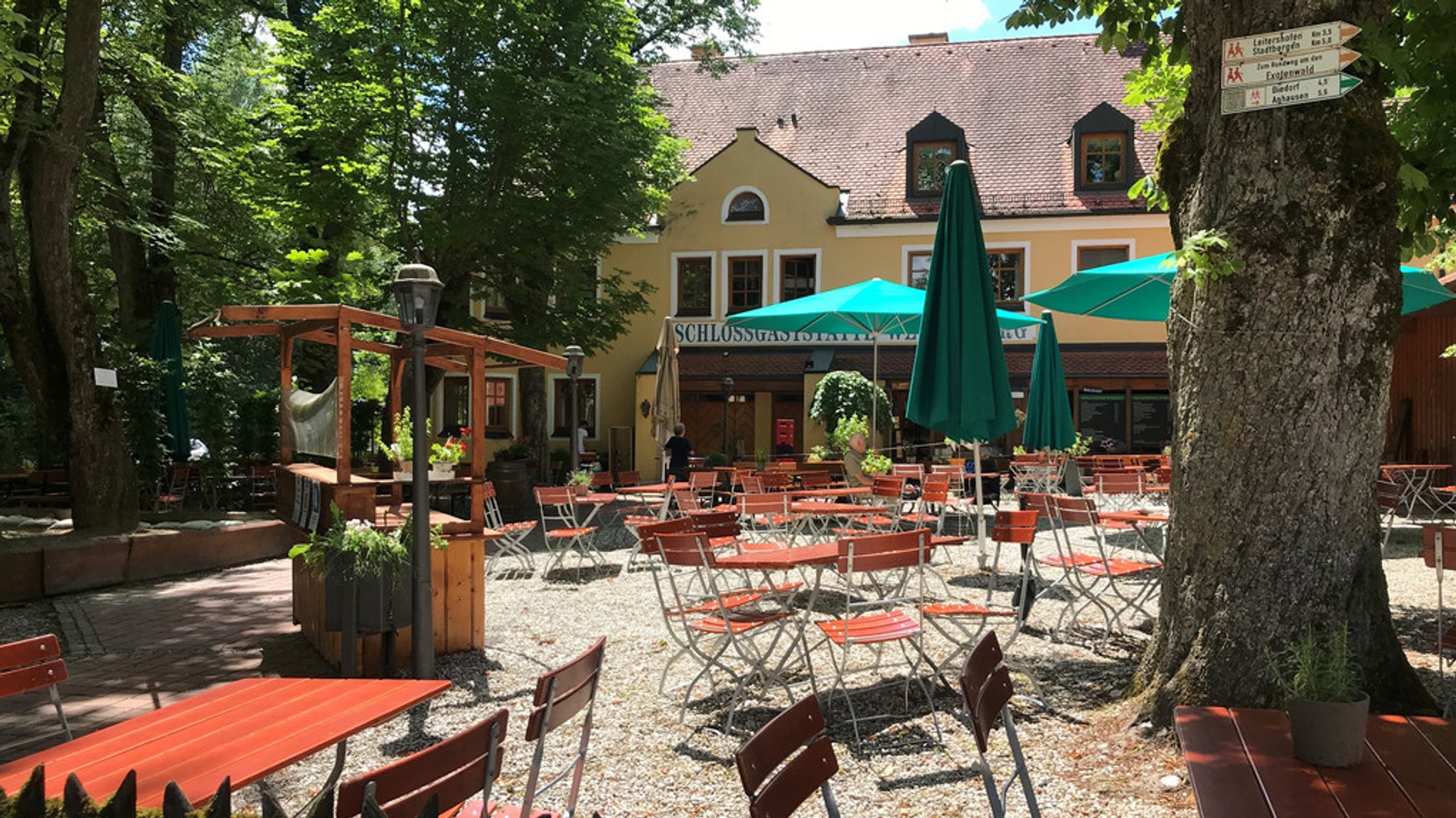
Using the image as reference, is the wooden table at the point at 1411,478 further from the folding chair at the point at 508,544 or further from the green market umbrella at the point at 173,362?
the green market umbrella at the point at 173,362

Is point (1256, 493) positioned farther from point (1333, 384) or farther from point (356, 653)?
point (356, 653)

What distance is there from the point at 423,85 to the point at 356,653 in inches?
460

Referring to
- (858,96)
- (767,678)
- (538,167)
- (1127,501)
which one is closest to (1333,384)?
(767,678)

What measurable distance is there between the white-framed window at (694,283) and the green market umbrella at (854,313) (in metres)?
9.66

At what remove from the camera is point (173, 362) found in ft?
42.5

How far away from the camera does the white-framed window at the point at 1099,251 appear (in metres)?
21.8

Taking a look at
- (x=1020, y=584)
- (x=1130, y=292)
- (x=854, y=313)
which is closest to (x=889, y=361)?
(x=854, y=313)

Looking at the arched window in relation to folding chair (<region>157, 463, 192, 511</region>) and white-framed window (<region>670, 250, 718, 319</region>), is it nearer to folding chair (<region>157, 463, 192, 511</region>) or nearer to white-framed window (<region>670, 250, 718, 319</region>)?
white-framed window (<region>670, 250, 718, 319</region>)

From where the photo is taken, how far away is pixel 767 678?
17.4 ft

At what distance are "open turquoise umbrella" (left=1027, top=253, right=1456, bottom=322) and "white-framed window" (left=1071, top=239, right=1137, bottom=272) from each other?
12353mm

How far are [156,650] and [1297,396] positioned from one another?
672cm

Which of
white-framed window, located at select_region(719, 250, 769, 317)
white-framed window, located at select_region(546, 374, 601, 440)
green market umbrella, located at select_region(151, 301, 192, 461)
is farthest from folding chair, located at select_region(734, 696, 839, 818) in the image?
white-framed window, located at select_region(546, 374, 601, 440)

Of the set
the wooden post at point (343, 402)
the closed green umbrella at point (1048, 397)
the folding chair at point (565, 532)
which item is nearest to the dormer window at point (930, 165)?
the closed green umbrella at point (1048, 397)

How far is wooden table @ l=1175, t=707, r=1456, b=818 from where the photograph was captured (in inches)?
85.4
